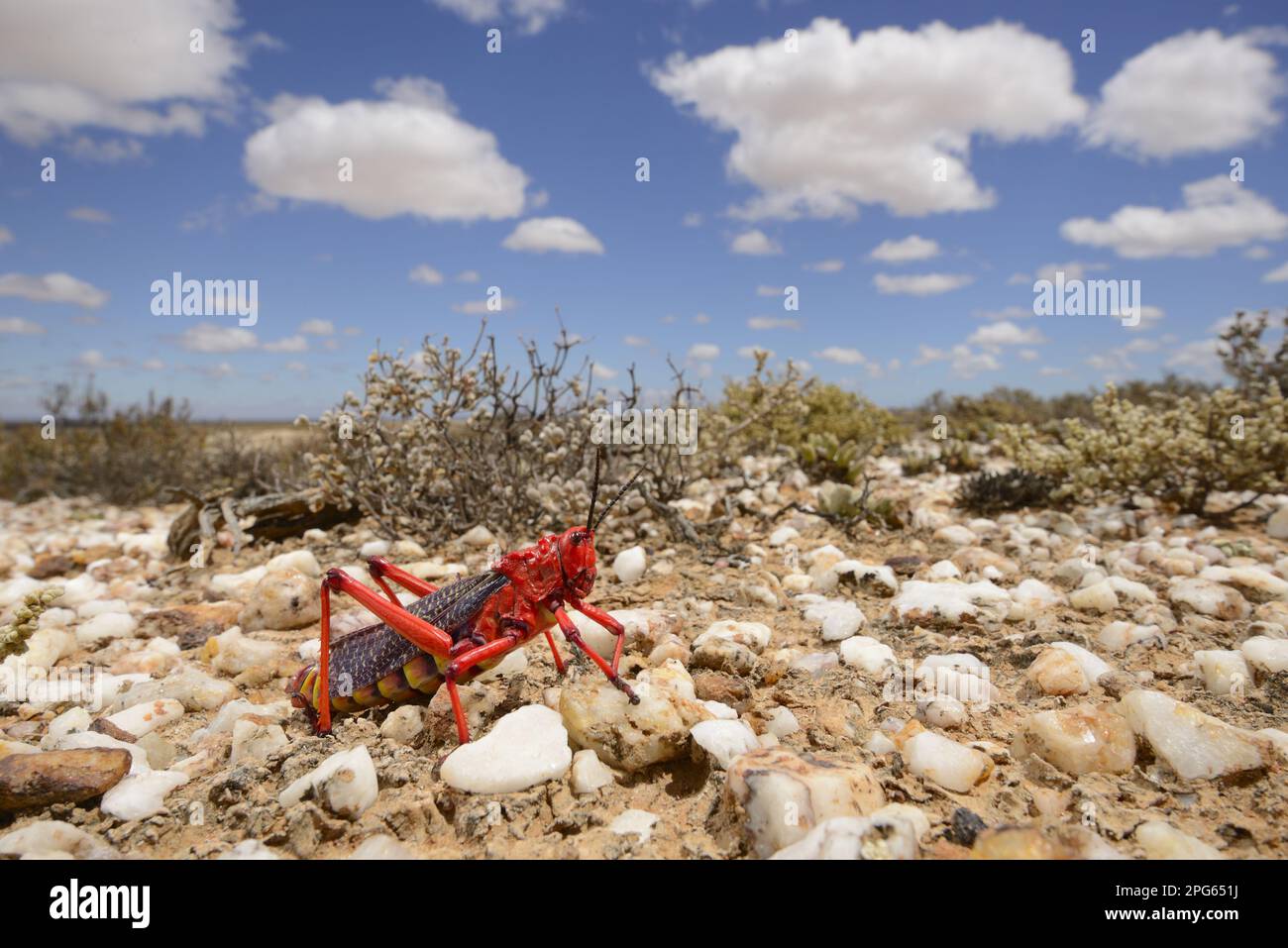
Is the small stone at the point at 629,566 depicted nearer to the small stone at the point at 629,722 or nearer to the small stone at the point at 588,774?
the small stone at the point at 629,722

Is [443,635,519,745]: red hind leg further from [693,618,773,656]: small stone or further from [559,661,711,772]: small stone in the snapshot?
[693,618,773,656]: small stone

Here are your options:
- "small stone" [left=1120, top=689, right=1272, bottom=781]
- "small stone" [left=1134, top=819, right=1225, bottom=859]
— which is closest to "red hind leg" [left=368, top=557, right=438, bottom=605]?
"small stone" [left=1134, top=819, right=1225, bottom=859]

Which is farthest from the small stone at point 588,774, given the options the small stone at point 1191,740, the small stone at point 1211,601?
the small stone at point 1211,601

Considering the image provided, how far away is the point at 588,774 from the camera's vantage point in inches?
89.4

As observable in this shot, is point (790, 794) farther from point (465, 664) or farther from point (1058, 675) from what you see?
point (1058, 675)

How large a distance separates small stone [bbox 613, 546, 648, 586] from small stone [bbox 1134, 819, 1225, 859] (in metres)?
2.92

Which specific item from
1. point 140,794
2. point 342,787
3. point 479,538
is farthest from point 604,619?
point 479,538

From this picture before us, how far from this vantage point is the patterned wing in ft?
8.51

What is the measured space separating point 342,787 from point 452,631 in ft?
2.06
